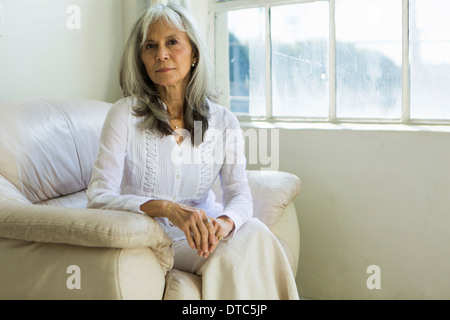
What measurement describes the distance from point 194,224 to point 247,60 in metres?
1.35

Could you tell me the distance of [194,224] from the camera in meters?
1.42

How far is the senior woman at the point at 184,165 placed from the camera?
4.74ft

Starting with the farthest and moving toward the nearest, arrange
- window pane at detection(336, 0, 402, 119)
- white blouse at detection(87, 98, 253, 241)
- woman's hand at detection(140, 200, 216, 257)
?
window pane at detection(336, 0, 402, 119)
white blouse at detection(87, 98, 253, 241)
woman's hand at detection(140, 200, 216, 257)

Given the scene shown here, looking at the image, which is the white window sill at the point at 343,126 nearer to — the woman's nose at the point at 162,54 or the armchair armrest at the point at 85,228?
the woman's nose at the point at 162,54

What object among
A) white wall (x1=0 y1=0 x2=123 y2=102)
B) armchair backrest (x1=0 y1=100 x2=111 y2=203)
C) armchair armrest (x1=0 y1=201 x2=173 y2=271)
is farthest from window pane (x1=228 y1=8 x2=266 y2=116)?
armchair armrest (x1=0 y1=201 x2=173 y2=271)

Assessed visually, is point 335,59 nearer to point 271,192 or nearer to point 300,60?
point 300,60

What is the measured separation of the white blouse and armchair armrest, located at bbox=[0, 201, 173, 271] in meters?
0.14

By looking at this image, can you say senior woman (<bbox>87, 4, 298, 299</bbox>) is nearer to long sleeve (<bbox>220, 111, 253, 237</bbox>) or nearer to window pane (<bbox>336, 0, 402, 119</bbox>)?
long sleeve (<bbox>220, 111, 253, 237</bbox>)

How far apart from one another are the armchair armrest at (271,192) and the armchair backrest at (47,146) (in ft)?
2.04

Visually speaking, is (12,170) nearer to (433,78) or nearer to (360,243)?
(360,243)

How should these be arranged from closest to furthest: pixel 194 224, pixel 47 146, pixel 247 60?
pixel 194 224, pixel 47 146, pixel 247 60

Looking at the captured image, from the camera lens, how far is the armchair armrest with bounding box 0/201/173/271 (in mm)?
1263

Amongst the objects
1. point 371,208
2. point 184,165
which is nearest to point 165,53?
point 184,165
